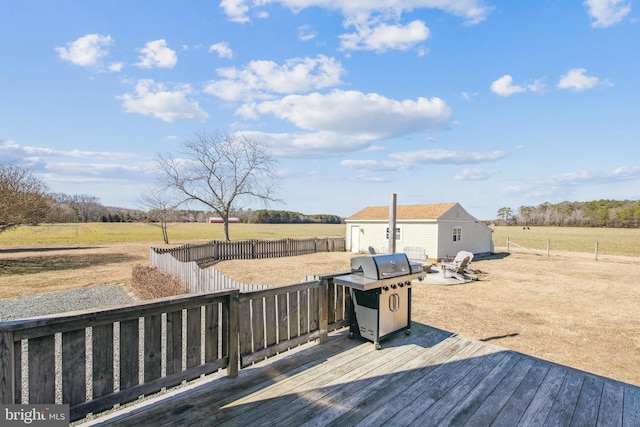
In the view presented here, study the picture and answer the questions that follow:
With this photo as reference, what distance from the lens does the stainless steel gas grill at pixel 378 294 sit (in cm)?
377

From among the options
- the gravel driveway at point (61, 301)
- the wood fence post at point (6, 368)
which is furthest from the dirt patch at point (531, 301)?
the wood fence post at point (6, 368)

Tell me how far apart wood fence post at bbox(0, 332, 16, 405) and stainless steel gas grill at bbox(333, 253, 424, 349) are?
114 inches

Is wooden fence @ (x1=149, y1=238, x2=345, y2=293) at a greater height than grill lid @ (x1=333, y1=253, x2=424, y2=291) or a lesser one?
lesser

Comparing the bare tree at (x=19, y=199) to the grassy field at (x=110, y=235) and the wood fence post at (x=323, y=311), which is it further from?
the wood fence post at (x=323, y=311)

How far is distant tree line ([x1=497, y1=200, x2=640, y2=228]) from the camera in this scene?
55.2 metres

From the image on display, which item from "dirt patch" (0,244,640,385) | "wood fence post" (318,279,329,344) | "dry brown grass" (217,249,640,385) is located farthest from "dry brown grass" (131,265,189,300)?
"wood fence post" (318,279,329,344)

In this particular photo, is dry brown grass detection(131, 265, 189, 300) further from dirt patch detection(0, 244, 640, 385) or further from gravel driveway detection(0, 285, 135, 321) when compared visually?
dirt patch detection(0, 244, 640, 385)

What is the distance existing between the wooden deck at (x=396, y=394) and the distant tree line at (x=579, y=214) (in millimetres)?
68726

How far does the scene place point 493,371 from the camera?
10.7 ft

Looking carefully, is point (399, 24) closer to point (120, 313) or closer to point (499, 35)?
point (499, 35)

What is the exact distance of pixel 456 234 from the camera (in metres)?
19.5

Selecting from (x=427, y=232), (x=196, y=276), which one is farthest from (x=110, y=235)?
(x=427, y=232)

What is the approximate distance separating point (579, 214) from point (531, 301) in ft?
258

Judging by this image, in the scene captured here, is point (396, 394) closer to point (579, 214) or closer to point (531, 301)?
point (531, 301)
